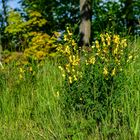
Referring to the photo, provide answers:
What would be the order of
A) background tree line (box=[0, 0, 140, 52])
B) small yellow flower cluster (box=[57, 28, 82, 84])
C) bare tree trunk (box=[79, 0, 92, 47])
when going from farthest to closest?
background tree line (box=[0, 0, 140, 52]) → bare tree trunk (box=[79, 0, 92, 47]) → small yellow flower cluster (box=[57, 28, 82, 84])

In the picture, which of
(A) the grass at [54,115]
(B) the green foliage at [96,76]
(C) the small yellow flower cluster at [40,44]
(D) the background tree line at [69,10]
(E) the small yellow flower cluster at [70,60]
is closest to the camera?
(A) the grass at [54,115]

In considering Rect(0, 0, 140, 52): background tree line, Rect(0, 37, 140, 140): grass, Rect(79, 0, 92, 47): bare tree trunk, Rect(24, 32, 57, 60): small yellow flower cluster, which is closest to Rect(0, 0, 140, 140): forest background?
Rect(0, 37, 140, 140): grass

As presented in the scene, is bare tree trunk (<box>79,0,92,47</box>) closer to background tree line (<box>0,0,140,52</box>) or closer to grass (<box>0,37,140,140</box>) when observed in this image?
background tree line (<box>0,0,140,52</box>)

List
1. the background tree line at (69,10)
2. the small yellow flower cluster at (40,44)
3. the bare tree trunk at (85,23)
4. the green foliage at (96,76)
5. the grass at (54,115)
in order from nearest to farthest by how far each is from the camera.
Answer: the grass at (54,115) → the green foliage at (96,76) → the bare tree trunk at (85,23) → the small yellow flower cluster at (40,44) → the background tree line at (69,10)

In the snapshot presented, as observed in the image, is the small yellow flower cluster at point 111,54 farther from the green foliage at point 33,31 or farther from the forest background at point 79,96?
the green foliage at point 33,31

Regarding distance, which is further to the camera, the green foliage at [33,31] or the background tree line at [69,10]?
the background tree line at [69,10]

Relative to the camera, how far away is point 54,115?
16.2ft

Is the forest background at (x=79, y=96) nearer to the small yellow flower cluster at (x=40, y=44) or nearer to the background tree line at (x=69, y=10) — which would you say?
the small yellow flower cluster at (x=40, y=44)

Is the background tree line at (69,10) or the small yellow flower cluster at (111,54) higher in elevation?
the small yellow flower cluster at (111,54)

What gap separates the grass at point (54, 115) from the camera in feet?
14.4

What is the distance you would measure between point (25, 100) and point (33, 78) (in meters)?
0.66

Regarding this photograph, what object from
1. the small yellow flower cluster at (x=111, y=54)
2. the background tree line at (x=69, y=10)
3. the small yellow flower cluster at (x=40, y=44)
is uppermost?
the small yellow flower cluster at (x=111, y=54)

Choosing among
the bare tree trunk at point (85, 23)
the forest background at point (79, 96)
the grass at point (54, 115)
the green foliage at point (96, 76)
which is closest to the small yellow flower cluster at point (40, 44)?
the bare tree trunk at point (85, 23)

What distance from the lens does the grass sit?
14.4 feet
